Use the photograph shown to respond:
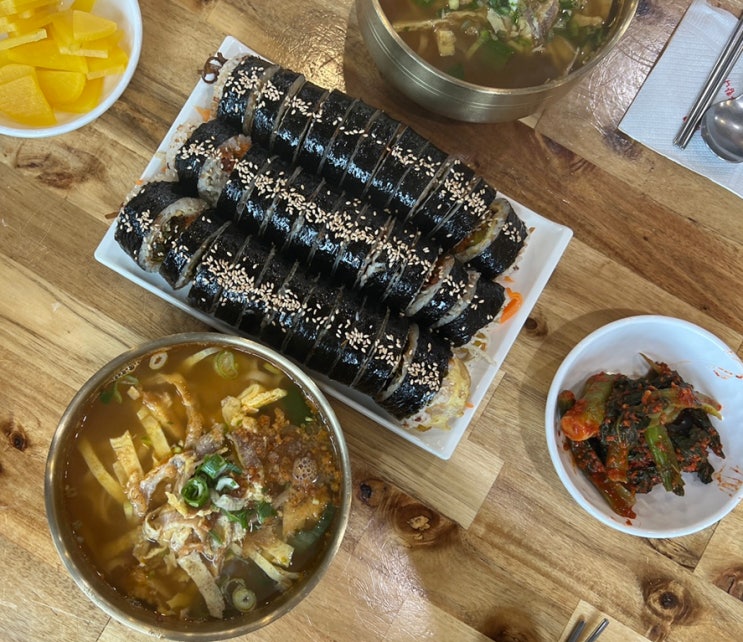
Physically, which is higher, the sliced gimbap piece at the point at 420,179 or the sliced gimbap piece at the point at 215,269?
the sliced gimbap piece at the point at 420,179

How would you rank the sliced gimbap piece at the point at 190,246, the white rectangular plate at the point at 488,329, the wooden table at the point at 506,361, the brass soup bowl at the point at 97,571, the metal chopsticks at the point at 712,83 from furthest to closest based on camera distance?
the metal chopsticks at the point at 712,83 < the wooden table at the point at 506,361 < the white rectangular plate at the point at 488,329 < the sliced gimbap piece at the point at 190,246 < the brass soup bowl at the point at 97,571

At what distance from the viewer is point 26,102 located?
2152 mm

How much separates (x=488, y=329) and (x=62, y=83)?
5.43 ft

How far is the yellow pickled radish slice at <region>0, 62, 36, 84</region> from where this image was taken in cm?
214

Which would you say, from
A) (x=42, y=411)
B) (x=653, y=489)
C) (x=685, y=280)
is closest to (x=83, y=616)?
(x=42, y=411)

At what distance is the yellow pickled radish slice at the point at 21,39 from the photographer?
2.14 m

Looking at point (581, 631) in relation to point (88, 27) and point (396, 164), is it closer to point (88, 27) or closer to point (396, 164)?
point (396, 164)

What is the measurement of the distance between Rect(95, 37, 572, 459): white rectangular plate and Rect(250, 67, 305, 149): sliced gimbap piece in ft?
0.67

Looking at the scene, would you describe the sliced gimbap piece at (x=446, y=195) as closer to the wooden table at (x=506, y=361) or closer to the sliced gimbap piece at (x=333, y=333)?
the wooden table at (x=506, y=361)

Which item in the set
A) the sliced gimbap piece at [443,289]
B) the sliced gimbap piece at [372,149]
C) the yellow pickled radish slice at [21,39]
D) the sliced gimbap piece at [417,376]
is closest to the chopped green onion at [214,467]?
the sliced gimbap piece at [417,376]

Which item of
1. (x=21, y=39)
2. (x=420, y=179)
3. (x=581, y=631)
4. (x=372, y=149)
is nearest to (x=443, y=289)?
A: (x=420, y=179)

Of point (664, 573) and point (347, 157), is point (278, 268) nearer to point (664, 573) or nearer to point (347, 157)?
point (347, 157)

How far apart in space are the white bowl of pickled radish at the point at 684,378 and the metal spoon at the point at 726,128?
2.20 ft

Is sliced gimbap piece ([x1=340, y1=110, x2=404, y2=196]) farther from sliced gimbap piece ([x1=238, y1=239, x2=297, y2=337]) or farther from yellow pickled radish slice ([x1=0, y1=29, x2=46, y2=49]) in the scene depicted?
yellow pickled radish slice ([x1=0, y1=29, x2=46, y2=49])
